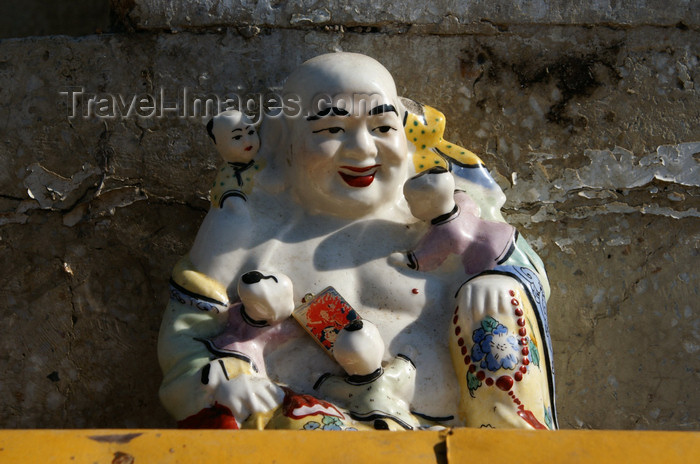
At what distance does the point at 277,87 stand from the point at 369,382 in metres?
1.21

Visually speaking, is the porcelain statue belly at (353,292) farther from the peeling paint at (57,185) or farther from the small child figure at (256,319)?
the peeling paint at (57,185)

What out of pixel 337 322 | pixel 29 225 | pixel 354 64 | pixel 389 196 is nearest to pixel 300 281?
pixel 337 322

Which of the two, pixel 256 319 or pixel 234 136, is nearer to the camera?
pixel 256 319

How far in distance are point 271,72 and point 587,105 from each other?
1.03m

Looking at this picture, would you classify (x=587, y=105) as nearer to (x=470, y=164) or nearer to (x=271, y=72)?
(x=470, y=164)

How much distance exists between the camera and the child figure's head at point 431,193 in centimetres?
282

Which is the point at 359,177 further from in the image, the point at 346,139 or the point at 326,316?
the point at 326,316

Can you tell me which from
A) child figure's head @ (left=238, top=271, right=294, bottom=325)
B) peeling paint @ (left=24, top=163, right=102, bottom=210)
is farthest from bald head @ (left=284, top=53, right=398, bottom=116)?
peeling paint @ (left=24, top=163, right=102, bottom=210)

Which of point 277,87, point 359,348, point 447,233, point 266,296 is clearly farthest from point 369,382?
point 277,87

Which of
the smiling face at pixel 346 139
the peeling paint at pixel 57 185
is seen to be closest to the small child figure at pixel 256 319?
the smiling face at pixel 346 139

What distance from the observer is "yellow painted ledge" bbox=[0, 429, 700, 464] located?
2123 millimetres

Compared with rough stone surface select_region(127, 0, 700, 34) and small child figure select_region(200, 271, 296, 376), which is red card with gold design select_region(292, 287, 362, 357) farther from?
rough stone surface select_region(127, 0, 700, 34)

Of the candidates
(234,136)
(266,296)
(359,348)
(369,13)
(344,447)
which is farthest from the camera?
(369,13)

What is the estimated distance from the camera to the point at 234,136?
297 cm
